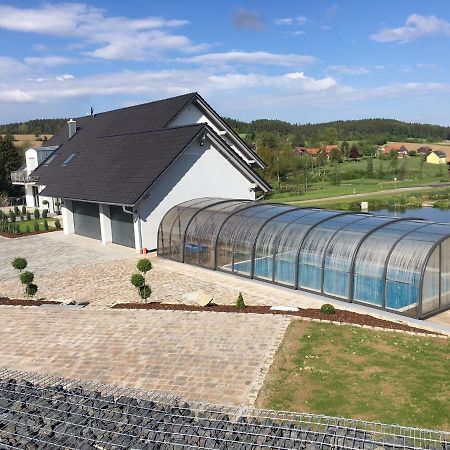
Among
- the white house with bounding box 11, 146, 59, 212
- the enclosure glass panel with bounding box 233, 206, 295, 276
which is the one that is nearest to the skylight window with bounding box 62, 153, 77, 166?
the white house with bounding box 11, 146, 59, 212

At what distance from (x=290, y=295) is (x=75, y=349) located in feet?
27.8

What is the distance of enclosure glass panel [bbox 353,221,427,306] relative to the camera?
53.4 feet

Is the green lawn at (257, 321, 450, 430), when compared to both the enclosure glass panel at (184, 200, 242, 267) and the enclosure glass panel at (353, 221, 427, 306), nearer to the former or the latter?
the enclosure glass panel at (353, 221, 427, 306)

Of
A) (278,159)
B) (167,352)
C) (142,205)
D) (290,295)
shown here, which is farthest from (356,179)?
(167,352)

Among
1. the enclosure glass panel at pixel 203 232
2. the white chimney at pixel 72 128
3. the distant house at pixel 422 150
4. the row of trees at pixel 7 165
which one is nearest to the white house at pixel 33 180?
the white chimney at pixel 72 128

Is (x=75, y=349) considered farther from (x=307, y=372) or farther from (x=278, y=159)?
(x=278, y=159)

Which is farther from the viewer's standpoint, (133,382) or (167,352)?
(167,352)

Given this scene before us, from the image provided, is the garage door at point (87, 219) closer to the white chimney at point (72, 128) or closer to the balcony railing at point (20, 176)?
the white chimney at point (72, 128)

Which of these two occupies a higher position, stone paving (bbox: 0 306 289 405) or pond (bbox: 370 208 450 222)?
stone paving (bbox: 0 306 289 405)

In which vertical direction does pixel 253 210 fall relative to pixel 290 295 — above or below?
above

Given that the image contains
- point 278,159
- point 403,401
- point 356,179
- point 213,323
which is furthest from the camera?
point 356,179

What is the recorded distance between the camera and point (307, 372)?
1147 centimetres

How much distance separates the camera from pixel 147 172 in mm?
27219

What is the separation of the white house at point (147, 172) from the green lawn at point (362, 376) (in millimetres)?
15166
